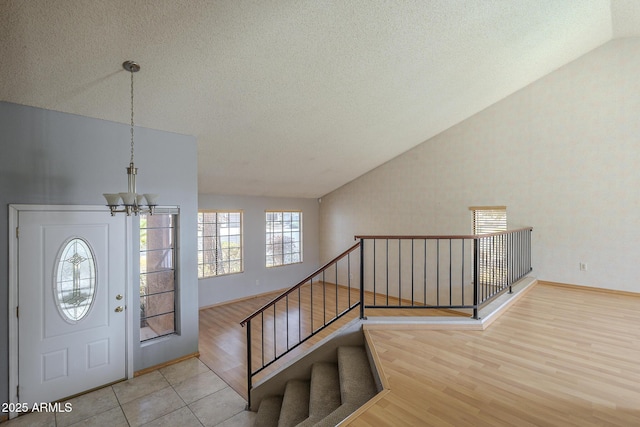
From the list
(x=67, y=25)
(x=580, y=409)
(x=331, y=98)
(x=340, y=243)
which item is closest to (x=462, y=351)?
(x=580, y=409)

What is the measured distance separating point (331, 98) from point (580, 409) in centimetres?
377

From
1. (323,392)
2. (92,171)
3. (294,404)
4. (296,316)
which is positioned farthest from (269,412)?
(92,171)

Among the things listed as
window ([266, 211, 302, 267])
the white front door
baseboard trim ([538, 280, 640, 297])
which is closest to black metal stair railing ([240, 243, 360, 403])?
window ([266, 211, 302, 267])

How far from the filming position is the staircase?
2.43 metres

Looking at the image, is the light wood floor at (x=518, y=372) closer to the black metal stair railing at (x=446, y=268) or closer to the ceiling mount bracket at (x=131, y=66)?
the black metal stair railing at (x=446, y=268)

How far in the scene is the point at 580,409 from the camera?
6.40 ft

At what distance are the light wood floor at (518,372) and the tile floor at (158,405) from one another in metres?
0.31

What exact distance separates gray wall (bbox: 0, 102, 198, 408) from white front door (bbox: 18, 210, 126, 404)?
15 cm

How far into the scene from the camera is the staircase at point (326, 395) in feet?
7.96

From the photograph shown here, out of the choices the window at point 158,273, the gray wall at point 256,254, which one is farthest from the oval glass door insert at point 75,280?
the gray wall at point 256,254

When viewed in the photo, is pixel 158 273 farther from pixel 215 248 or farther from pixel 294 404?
pixel 215 248

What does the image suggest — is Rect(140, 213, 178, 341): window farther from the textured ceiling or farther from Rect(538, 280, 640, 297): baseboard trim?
Rect(538, 280, 640, 297): baseboard trim

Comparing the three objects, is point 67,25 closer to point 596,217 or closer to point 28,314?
point 28,314

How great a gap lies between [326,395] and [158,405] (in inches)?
76.7
